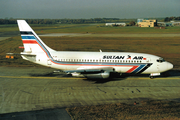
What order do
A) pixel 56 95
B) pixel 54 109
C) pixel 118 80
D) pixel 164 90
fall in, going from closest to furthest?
1. pixel 54 109
2. pixel 56 95
3. pixel 164 90
4. pixel 118 80

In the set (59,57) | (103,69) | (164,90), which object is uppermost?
(59,57)

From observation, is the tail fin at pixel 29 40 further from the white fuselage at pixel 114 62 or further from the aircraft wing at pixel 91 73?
the aircraft wing at pixel 91 73

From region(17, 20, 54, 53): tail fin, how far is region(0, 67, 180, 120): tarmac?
4834 mm

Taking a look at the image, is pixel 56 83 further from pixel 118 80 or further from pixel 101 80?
pixel 118 80

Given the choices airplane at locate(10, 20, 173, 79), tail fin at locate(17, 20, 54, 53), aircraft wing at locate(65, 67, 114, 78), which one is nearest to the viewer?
aircraft wing at locate(65, 67, 114, 78)

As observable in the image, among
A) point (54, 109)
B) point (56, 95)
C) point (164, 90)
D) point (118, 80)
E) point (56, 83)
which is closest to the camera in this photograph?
point (54, 109)

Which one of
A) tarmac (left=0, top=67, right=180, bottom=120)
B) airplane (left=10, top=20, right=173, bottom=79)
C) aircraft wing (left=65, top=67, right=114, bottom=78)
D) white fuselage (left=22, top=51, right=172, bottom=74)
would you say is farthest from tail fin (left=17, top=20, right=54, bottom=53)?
aircraft wing (left=65, top=67, right=114, bottom=78)

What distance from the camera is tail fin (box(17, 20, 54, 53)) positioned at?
32219mm

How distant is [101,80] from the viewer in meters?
31.5

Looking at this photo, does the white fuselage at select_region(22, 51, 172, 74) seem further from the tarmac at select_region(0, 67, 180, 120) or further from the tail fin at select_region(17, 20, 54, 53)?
the tail fin at select_region(17, 20, 54, 53)

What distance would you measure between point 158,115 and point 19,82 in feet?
71.1

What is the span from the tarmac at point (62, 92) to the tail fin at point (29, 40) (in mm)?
4834

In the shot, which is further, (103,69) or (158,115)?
(103,69)

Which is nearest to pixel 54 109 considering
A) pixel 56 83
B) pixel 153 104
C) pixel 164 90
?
pixel 56 83
